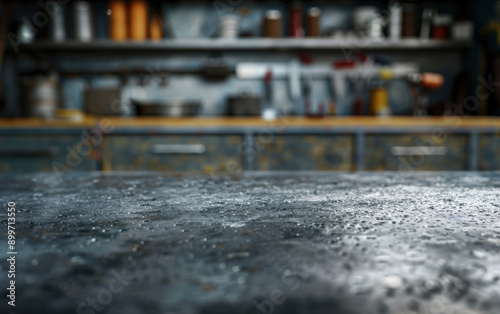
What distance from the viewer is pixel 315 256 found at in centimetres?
32

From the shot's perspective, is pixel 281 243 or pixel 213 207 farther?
pixel 213 207

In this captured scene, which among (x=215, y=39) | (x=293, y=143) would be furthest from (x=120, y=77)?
(x=293, y=143)

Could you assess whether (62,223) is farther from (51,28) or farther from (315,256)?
(51,28)

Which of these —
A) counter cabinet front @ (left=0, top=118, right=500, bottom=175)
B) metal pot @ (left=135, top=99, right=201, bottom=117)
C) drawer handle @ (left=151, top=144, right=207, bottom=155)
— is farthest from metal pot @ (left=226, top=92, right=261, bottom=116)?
drawer handle @ (left=151, top=144, right=207, bottom=155)

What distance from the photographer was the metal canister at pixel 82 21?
2932mm

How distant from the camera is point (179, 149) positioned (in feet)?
7.95

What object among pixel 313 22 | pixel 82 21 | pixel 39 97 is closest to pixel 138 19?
pixel 82 21

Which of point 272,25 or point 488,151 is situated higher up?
point 272,25

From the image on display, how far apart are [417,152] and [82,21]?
2294 mm

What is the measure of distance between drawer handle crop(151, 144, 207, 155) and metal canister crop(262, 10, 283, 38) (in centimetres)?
107

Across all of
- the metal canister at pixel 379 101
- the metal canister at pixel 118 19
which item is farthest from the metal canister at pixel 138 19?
the metal canister at pixel 379 101

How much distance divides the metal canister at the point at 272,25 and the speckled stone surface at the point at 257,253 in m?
2.56

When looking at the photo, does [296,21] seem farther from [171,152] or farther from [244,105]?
[171,152]

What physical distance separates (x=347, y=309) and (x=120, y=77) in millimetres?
3202
